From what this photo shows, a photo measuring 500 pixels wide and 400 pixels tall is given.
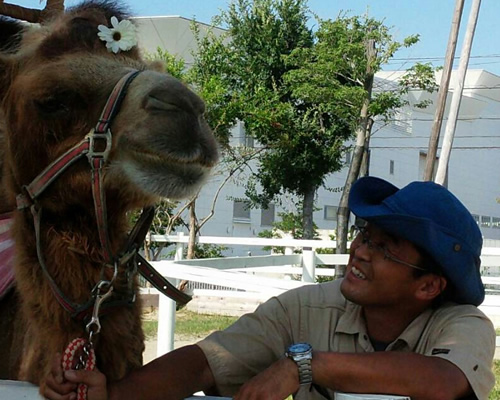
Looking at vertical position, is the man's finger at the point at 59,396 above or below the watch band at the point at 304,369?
below

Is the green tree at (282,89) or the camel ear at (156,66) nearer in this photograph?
the camel ear at (156,66)

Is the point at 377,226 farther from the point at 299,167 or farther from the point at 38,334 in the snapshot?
the point at 299,167

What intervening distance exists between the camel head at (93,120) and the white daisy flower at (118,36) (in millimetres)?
31

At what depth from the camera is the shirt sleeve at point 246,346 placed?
2482mm

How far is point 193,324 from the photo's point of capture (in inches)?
440

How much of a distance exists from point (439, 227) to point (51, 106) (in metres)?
1.35

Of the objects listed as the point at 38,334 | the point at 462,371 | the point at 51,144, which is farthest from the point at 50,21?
the point at 462,371

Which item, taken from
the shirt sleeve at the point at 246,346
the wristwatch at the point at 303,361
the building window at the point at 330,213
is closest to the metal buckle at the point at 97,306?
the shirt sleeve at the point at 246,346

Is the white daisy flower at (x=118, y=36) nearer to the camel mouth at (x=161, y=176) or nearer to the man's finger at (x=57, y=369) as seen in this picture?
the camel mouth at (x=161, y=176)

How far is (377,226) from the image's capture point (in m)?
2.42

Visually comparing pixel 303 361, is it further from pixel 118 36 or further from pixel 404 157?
pixel 404 157

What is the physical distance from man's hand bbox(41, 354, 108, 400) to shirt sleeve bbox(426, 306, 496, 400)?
1016 millimetres

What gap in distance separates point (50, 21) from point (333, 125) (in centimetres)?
1836

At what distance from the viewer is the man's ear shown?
2395 millimetres
